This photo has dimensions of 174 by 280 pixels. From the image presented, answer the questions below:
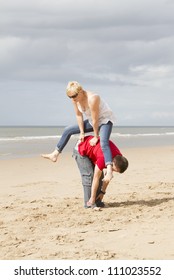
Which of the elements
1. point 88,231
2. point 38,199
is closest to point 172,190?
point 38,199

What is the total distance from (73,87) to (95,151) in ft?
3.28

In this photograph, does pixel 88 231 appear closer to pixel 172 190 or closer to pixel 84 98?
pixel 84 98

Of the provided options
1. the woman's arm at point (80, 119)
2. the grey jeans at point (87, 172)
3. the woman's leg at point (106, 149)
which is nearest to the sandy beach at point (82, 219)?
the grey jeans at point (87, 172)

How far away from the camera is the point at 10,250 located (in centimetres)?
495

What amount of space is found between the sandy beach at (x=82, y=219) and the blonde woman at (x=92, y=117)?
0.78 m

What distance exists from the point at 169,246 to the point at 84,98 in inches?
101

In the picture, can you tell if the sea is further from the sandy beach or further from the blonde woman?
the blonde woman

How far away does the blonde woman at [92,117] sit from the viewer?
6.46 metres

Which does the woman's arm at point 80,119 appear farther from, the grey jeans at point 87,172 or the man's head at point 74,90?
the grey jeans at point 87,172

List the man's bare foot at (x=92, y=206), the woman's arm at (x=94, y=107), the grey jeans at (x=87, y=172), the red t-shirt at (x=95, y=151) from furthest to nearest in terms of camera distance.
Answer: the grey jeans at (x=87, y=172), the man's bare foot at (x=92, y=206), the red t-shirt at (x=95, y=151), the woman's arm at (x=94, y=107)

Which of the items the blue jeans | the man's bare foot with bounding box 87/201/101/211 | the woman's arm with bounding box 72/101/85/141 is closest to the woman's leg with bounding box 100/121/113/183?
the blue jeans

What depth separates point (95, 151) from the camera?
22.4 feet

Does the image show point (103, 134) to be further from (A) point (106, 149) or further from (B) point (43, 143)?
(B) point (43, 143)

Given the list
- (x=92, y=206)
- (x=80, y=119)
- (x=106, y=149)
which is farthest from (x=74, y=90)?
(x=92, y=206)
